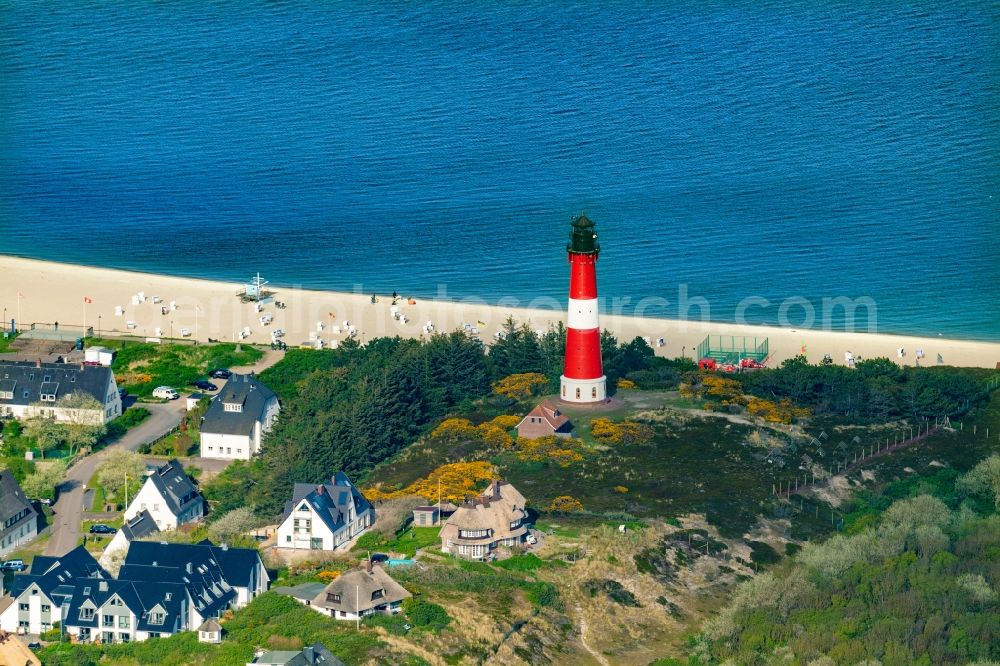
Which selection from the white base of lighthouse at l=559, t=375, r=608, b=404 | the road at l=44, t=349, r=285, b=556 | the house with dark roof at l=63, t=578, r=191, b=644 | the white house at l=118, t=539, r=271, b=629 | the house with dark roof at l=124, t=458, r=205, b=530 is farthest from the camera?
the white base of lighthouse at l=559, t=375, r=608, b=404

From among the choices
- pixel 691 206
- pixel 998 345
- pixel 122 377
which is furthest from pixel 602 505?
pixel 691 206

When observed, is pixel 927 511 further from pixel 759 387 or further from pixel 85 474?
pixel 85 474

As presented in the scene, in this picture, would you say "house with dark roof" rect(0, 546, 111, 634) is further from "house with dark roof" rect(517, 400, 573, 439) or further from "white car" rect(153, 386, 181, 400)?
"white car" rect(153, 386, 181, 400)

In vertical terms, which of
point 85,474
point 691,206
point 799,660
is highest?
point 691,206

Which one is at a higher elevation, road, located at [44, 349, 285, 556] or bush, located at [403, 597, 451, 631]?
road, located at [44, 349, 285, 556]

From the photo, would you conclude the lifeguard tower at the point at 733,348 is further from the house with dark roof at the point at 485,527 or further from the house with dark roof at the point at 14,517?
the house with dark roof at the point at 14,517

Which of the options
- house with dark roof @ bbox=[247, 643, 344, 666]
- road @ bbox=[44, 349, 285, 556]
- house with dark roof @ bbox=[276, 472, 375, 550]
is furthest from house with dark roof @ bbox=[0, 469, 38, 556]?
house with dark roof @ bbox=[247, 643, 344, 666]
